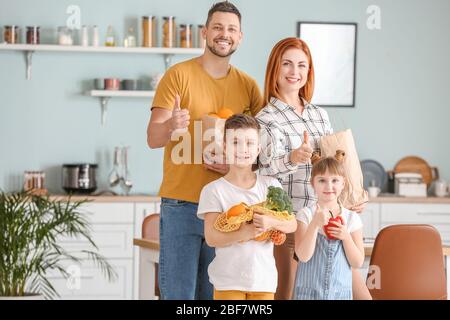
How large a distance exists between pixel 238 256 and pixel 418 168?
4.13m

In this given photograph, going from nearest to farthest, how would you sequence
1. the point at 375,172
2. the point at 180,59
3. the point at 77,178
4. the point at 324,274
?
1. the point at 324,274
2. the point at 77,178
3. the point at 180,59
4. the point at 375,172

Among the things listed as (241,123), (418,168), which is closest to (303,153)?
(241,123)

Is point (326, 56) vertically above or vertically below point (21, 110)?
above

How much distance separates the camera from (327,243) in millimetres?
2928

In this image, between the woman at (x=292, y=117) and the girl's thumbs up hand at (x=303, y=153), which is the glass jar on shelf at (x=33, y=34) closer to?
the woman at (x=292, y=117)

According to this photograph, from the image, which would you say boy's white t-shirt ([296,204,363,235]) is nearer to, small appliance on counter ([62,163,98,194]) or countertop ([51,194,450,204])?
countertop ([51,194,450,204])

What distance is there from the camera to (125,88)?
20.7 ft

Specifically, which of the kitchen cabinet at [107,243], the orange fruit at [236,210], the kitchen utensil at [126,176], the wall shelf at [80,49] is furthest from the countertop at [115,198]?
the orange fruit at [236,210]

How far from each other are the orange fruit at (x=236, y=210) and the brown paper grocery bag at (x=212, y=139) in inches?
10.4

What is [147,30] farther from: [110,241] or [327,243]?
[327,243]

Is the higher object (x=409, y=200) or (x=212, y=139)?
(x=212, y=139)

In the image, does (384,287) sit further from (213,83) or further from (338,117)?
(338,117)
